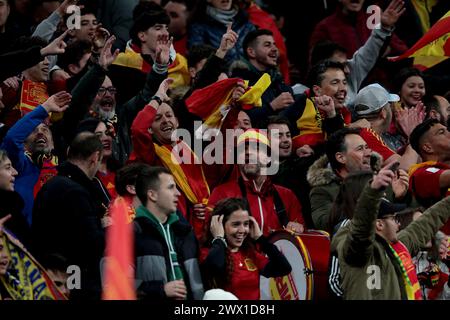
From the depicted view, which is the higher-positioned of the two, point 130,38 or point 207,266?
point 130,38

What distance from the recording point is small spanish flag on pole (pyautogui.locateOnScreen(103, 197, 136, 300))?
8250 millimetres

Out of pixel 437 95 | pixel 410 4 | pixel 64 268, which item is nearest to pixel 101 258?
pixel 64 268

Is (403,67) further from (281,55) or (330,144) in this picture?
(330,144)

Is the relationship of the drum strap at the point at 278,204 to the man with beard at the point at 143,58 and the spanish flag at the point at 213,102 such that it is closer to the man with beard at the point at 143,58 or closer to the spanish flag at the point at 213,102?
the spanish flag at the point at 213,102

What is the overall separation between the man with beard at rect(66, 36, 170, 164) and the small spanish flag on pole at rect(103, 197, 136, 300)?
2.33m

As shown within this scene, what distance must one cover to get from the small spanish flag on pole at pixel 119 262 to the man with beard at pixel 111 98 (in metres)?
2.33

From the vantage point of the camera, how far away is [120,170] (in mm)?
10609

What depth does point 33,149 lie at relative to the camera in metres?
11.1

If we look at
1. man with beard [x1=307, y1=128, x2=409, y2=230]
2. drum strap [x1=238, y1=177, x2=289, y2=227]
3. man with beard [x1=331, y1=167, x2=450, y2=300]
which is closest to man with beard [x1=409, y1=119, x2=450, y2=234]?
man with beard [x1=307, y1=128, x2=409, y2=230]

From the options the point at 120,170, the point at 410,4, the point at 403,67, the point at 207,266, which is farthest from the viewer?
the point at 410,4

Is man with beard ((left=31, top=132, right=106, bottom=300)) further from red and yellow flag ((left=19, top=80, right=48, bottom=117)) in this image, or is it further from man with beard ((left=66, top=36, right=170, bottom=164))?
red and yellow flag ((left=19, top=80, right=48, bottom=117))
